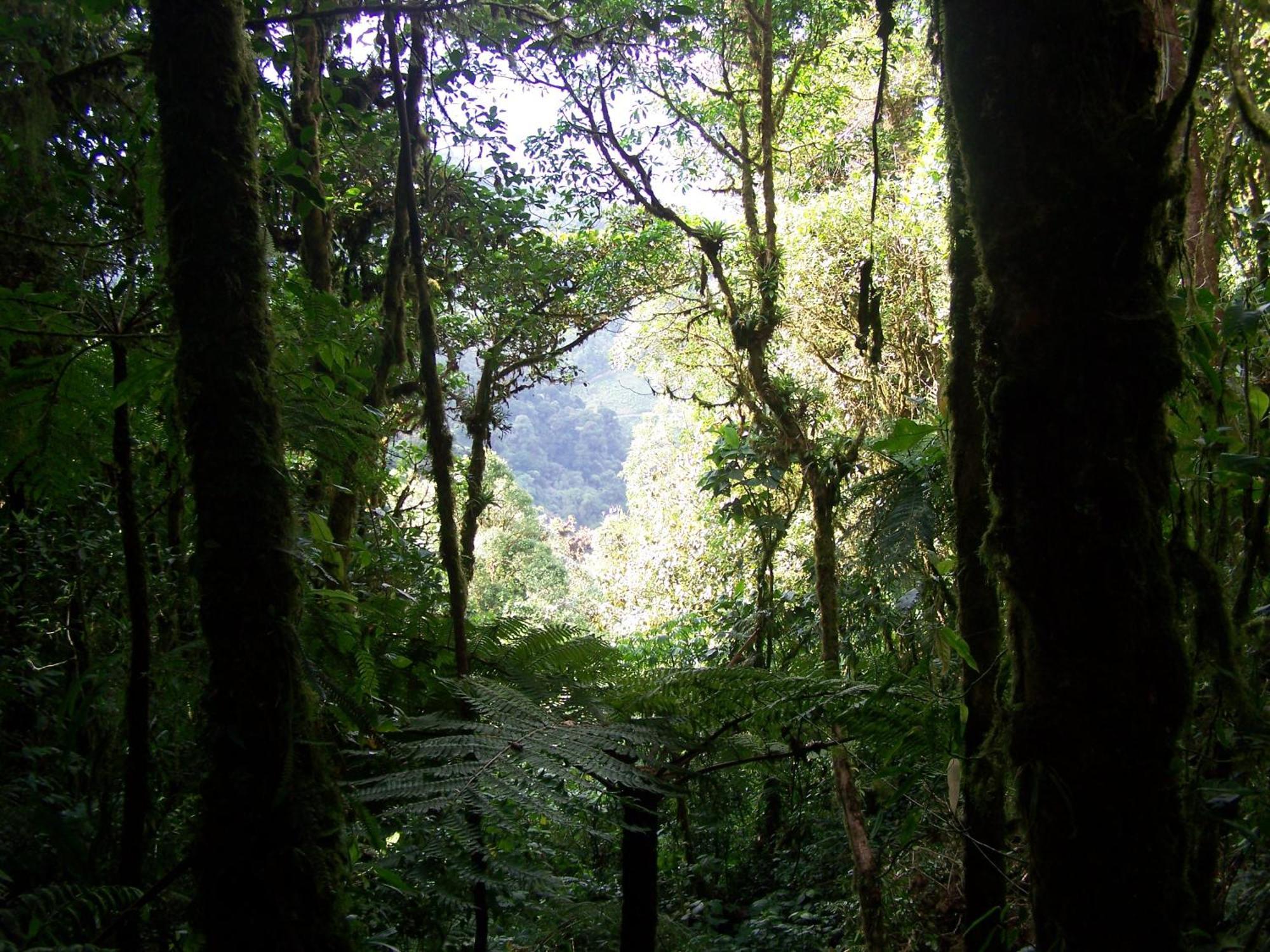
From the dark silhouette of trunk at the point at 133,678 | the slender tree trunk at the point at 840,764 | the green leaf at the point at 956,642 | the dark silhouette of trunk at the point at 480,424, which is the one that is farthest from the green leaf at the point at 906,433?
the dark silhouette of trunk at the point at 480,424

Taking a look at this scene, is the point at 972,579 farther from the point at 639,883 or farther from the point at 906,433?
the point at 639,883

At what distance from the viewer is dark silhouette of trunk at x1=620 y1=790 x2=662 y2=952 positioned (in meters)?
1.99

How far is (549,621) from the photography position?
3.16 m

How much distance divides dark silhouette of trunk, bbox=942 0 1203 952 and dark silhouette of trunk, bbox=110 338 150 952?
1.54 meters

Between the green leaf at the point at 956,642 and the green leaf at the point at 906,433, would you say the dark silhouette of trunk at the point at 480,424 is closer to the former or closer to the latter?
the green leaf at the point at 906,433

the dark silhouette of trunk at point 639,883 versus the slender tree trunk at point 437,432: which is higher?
the slender tree trunk at point 437,432

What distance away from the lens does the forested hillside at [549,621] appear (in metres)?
0.97

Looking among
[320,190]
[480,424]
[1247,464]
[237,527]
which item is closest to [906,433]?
[1247,464]

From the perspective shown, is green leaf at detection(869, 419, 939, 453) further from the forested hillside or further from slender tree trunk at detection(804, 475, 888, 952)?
slender tree trunk at detection(804, 475, 888, 952)

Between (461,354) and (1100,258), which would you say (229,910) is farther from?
(461,354)

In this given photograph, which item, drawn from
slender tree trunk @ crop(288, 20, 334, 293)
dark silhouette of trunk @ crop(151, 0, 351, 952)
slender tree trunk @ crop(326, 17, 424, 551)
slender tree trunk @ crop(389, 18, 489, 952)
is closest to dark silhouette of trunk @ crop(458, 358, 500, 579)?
slender tree trunk @ crop(288, 20, 334, 293)

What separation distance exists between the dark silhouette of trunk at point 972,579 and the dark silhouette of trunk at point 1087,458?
0.47 meters

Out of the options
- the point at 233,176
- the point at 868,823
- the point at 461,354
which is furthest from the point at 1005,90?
the point at 461,354

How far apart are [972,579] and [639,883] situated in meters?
1.17
